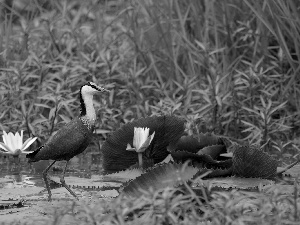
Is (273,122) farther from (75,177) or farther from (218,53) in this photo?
(75,177)

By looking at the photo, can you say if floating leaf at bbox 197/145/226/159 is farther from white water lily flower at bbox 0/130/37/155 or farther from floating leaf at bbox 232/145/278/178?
Result: white water lily flower at bbox 0/130/37/155

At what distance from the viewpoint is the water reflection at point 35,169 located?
5.43m

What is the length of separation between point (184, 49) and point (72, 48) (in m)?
1.39

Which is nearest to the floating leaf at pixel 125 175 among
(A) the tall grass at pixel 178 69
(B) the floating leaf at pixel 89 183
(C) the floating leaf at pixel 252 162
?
(B) the floating leaf at pixel 89 183

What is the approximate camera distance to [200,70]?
7441 mm

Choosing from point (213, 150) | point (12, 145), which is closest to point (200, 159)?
point (213, 150)

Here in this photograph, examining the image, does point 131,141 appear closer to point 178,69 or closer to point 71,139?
point 71,139

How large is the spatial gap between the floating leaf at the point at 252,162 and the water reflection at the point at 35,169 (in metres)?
1.18

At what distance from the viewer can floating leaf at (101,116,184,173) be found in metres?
5.32

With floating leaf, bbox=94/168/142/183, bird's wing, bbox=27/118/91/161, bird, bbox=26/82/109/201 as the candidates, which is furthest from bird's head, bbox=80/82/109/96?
floating leaf, bbox=94/168/142/183

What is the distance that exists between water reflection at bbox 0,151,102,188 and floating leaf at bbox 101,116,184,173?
28 centimetres

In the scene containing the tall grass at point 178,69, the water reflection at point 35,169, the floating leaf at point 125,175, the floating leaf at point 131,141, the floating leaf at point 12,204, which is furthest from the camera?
the tall grass at point 178,69

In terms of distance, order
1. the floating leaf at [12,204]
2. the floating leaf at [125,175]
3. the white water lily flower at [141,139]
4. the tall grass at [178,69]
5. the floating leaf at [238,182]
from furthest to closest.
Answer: the tall grass at [178,69] → the floating leaf at [125,175] → the white water lily flower at [141,139] → the floating leaf at [238,182] → the floating leaf at [12,204]

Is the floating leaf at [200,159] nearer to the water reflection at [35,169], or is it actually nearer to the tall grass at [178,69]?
the water reflection at [35,169]
